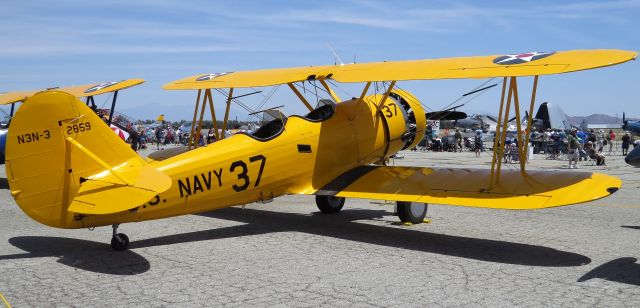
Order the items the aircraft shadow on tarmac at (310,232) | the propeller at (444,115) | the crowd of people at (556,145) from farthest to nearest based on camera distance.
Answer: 1. the crowd of people at (556,145)
2. the propeller at (444,115)
3. the aircraft shadow on tarmac at (310,232)

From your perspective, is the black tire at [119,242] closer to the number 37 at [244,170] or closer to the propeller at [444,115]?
the number 37 at [244,170]

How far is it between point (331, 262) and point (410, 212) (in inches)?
113

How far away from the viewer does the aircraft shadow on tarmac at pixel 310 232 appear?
22.2 feet

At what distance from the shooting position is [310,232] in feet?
29.0

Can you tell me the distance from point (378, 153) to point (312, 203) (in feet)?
8.38

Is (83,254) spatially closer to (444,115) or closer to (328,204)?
(328,204)

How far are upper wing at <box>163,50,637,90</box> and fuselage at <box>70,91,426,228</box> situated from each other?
80cm

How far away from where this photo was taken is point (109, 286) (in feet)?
18.9

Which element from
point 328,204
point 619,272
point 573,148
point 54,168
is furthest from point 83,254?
point 573,148

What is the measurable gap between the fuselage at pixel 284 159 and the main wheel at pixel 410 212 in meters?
0.98

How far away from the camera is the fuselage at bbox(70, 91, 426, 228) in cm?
737

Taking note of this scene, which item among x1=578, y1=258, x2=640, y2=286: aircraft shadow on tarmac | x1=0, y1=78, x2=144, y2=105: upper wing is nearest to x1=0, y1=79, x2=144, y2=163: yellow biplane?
x1=0, y1=78, x2=144, y2=105: upper wing

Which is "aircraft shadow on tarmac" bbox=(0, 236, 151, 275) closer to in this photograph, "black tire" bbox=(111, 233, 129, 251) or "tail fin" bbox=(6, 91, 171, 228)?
"black tire" bbox=(111, 233, 129, 251)

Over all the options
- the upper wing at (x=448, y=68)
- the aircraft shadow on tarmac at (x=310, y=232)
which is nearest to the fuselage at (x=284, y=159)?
the aircraft shadow on tarmac at (x=310, y=232)
